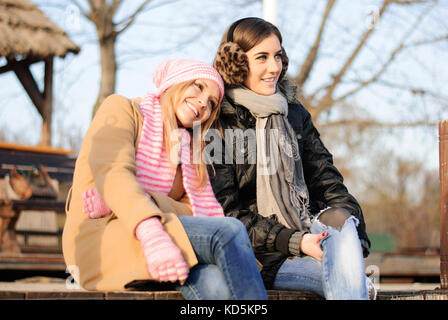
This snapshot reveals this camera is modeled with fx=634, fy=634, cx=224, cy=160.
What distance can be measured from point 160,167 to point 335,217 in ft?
2.87

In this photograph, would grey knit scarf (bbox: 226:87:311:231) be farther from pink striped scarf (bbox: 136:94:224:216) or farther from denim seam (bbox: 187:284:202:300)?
denim seam (bbox: 187:284:202:300)

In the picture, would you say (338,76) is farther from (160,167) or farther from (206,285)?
(206,285)

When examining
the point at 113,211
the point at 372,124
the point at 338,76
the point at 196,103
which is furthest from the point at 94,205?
the point at 372,124

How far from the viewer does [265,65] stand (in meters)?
3.44

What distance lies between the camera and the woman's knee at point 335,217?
118 inches

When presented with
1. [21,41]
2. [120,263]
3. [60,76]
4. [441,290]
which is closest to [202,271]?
[120,263]

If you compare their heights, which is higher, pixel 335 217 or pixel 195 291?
pixel 335 217

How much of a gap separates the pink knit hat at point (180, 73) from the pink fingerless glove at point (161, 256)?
3.05ft

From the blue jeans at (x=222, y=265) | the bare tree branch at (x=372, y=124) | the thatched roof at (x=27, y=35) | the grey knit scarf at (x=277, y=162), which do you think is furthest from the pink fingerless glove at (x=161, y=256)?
the bare tree branch at (x=372, y=124)

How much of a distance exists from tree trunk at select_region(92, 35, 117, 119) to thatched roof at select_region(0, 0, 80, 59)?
997mm

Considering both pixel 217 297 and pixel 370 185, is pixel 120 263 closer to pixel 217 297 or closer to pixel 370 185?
pixel 217 297

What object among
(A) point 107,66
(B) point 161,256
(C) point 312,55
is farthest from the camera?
(C) point 312,55

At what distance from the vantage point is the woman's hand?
287cm

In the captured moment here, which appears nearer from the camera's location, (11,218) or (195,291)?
(195,291)
